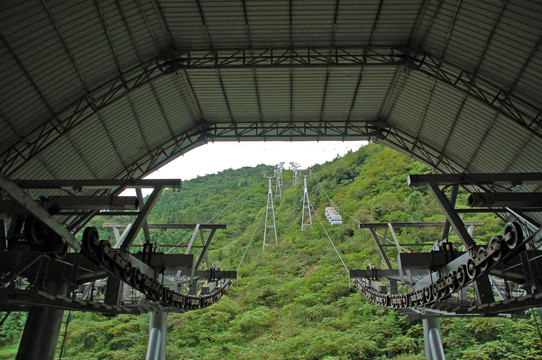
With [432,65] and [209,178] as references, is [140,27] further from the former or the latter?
[209,178]

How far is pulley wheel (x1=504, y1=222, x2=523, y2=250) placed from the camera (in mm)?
5650

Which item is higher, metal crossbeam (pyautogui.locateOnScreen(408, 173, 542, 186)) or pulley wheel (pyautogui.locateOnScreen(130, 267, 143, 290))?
metal crossbeam (pyautogui.locateOnScreen(408, 173, 542, 186))

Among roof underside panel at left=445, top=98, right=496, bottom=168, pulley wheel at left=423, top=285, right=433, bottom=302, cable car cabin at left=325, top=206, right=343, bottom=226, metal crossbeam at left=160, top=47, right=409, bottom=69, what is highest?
cable car cabin at left=325, top=206, right=343, bottom=226

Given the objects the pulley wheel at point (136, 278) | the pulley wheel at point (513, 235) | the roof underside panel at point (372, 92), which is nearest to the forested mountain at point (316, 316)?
the roof underside panel at point (372, 92)

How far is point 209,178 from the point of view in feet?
324

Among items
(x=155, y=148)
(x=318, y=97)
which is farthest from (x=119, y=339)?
(x=318, y=97)

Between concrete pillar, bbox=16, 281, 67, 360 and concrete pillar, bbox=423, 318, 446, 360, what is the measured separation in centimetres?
1504

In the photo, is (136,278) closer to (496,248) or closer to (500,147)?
(496,248)

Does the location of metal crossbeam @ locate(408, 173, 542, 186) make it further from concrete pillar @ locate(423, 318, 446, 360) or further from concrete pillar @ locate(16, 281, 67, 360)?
concrete pillar @ locate(16, 281, 67, 360)

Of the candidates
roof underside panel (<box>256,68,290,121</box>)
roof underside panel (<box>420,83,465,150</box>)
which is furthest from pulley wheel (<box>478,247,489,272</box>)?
roof underside panel (<box>256,68,290,121</box>)

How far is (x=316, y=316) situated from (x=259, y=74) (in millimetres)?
→ 19394

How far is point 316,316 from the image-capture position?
89.4 feet

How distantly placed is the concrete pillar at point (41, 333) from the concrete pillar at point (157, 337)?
4352mm

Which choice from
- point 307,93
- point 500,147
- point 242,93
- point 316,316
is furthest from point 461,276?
point 316,316
